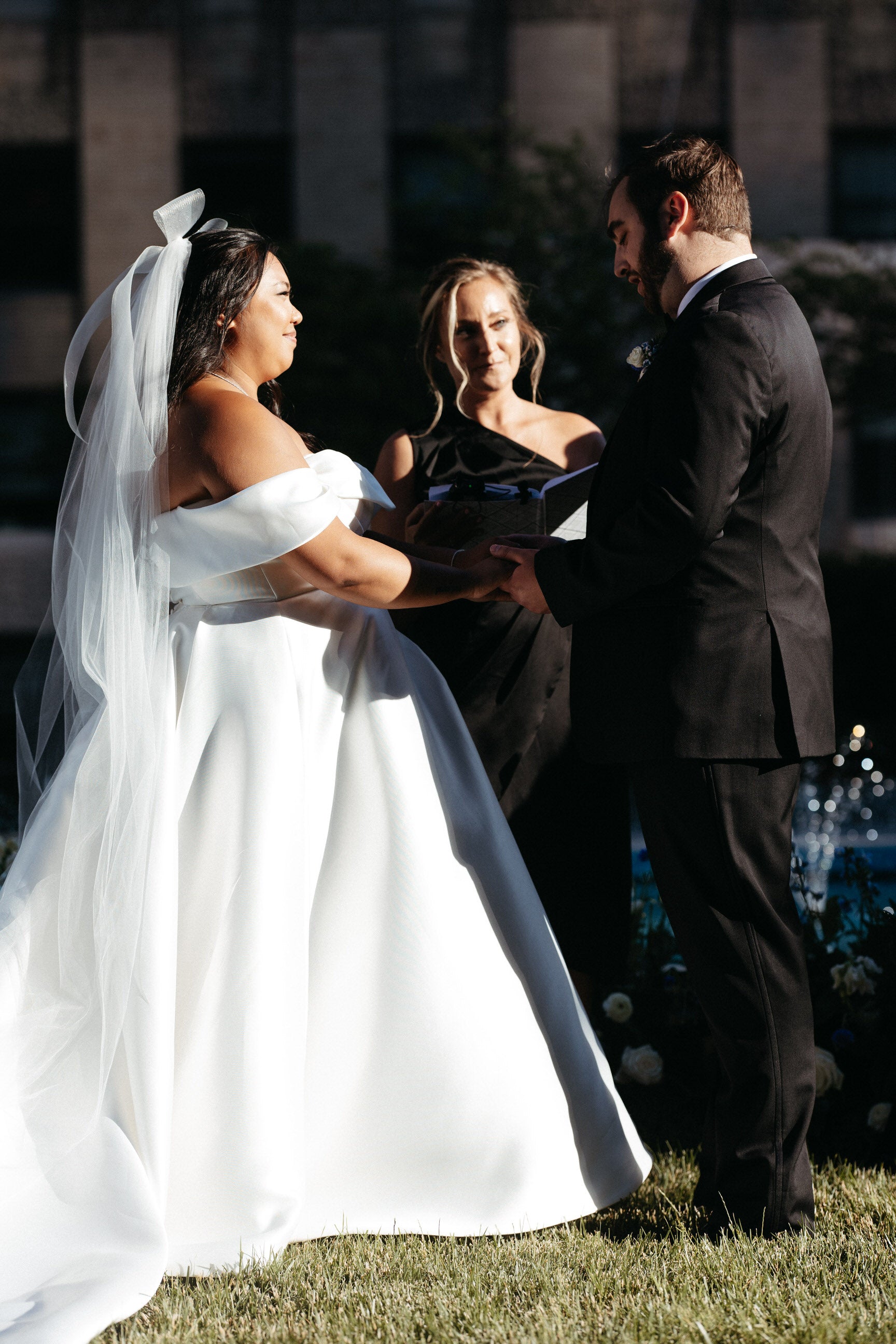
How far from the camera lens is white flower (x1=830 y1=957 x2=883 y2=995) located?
367 centimetres

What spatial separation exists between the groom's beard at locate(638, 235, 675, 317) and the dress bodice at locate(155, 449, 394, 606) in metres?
0.92

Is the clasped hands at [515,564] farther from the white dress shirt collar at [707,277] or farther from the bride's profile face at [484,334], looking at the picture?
the bride's profile face at [484,334]

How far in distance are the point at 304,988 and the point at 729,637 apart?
126 centimetres

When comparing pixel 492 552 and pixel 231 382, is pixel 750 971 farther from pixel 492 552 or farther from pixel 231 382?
pixel 231 382

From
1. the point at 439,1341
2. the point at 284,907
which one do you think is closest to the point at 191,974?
the point at 284,907

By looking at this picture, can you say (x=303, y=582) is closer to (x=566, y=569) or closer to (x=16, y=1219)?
(x=566, y=569)

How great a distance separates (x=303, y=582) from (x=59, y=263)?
15925 millimetres

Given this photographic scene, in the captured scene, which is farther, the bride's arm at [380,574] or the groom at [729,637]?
the bride's arm at [380,574]

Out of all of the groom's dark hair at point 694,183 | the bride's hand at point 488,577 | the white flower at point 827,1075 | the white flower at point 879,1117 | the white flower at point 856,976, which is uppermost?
the groom's dark hair at point 694,183

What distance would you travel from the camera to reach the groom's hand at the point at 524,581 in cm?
314

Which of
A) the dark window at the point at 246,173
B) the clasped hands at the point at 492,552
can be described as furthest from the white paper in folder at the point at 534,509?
the dark window at the point at 246,173

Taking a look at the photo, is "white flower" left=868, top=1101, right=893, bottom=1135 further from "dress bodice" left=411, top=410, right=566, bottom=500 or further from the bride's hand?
"dress bodice" left=411, top=410, right=566, bottom=500

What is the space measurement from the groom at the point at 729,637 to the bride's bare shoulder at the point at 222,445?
72 centimetres

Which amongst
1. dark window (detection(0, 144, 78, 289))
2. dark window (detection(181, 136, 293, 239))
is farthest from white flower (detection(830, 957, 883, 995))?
dark window (detection(0, 144, 78, 289))
